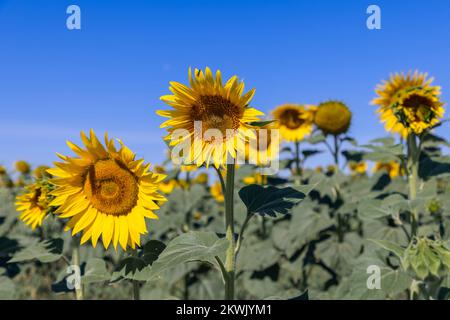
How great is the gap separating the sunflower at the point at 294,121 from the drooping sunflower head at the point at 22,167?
545 cm

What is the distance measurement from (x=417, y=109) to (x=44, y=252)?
8.54 ft

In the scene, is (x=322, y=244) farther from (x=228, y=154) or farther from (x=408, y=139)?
(x=228, y=154)

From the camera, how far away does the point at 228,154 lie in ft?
6.55

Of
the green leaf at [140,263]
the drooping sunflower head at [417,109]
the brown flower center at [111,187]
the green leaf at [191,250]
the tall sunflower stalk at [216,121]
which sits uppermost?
the drooping sunflower head at [417,109]

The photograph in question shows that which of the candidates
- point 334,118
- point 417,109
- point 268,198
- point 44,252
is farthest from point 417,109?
point 44,252

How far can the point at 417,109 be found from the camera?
10.9 ft

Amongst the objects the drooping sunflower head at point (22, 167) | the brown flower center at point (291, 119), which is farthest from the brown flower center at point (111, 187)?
the drooping sunflower head at point (22, 167)

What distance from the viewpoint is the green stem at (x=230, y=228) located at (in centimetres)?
200

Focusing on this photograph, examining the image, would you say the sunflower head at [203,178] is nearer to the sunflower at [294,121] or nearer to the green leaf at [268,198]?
the sunflower at [294,121]

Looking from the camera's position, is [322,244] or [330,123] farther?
[330,123]

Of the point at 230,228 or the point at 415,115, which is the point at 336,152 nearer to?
the point at 415,115
